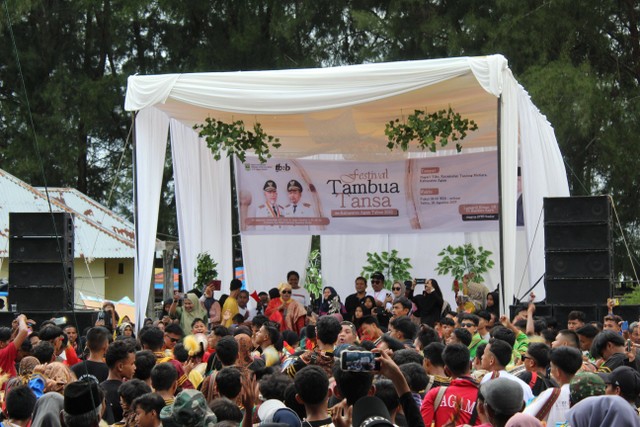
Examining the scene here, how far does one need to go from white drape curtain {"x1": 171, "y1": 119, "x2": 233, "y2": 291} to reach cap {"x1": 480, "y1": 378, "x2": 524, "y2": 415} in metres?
12.6

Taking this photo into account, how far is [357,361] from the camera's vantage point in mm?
4262

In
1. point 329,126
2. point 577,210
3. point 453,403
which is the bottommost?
point 453,403

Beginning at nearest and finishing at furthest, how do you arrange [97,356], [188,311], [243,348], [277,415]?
[277,415]
[243,348]
[97,356]
[188,311]

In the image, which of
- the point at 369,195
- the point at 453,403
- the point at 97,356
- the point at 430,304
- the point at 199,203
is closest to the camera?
the point at 453,403

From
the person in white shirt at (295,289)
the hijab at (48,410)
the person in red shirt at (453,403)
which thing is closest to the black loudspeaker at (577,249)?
the person in white shirt at (295,289)

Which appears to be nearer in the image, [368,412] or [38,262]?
[368,412]

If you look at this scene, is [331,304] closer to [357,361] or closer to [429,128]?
[429,128]

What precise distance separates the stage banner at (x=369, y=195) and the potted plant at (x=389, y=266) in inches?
18.1

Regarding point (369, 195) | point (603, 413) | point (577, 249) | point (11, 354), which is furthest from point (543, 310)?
point (603, 413)

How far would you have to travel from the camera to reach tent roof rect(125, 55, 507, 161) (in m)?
13.9

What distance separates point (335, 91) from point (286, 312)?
10.3 feet

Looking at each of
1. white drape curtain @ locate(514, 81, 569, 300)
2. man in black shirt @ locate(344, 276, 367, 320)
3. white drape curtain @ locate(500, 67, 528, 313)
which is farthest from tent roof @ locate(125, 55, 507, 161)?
man in black shirt @ locate(344, 276, 367, 320)

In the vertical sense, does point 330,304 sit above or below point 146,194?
below

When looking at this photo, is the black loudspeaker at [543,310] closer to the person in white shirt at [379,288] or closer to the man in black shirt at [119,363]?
the person in white shirt at [379,288]
